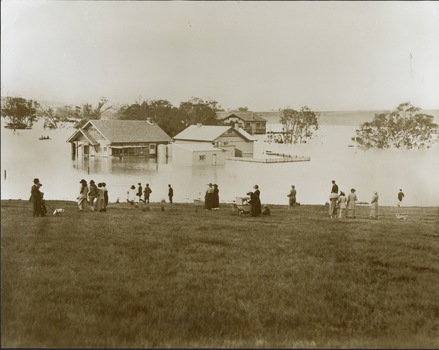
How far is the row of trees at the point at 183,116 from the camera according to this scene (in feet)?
24.7

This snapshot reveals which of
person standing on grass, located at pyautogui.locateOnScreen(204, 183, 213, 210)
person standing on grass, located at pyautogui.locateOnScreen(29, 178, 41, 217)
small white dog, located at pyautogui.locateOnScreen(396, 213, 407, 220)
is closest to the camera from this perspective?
person standing on grass, located at pyautogui.locateOnScreen(29, 178, 41, 217)

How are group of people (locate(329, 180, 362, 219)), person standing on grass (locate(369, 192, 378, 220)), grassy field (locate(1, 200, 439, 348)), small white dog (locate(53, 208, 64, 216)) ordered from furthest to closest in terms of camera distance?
1. person standing on grass (locate(369, 192, 378, 220))
2. group of people (locate(329, 180, 362, 219))
3. small white dog (locate(53, 208, 64, 216))
4. grassy field (locate(1, 200, 439, 348))

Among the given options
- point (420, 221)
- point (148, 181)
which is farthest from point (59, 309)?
point (420, 221)

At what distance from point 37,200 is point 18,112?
3.99 feet

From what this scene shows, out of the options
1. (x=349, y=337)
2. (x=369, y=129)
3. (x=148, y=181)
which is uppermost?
(x=369, y=129)

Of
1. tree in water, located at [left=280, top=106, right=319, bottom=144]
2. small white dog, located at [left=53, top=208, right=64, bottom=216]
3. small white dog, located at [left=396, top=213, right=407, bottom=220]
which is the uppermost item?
tree in water, located at [left=280, top=106, right=319, bottom=144]

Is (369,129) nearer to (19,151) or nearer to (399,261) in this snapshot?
(399,261)

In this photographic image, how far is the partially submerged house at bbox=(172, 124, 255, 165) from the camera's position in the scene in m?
7.71

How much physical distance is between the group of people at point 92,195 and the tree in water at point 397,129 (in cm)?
363

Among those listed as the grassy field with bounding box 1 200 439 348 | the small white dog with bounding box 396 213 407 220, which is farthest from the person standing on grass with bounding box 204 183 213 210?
the small white dog with bounding box 396 213 407 220

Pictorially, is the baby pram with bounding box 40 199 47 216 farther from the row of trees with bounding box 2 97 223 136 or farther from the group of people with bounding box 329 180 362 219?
the group of people with bounding box 329 180 362 219

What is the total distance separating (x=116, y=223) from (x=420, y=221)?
18.4 ft

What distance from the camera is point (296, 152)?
8188 millimetres

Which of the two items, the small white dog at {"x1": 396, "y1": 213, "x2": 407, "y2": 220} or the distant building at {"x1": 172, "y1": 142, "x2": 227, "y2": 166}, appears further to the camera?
the small white dog at {"x1": 396, "y1": 213, "x2": 407, "y2": 220}
